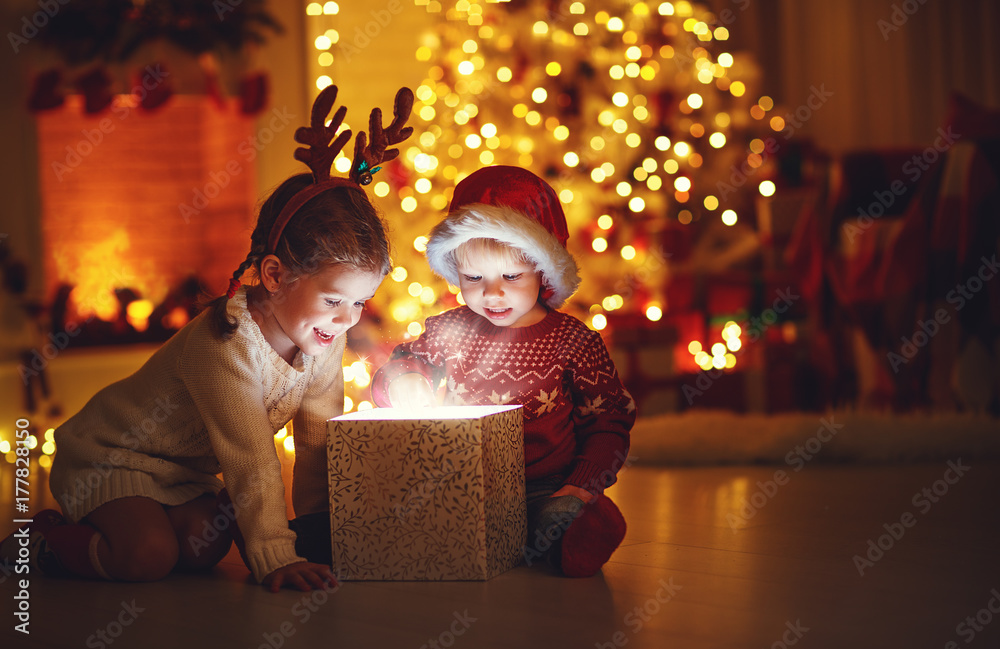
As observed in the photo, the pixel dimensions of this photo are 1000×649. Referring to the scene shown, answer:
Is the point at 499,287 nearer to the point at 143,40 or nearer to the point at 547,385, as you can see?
the point at 547,385

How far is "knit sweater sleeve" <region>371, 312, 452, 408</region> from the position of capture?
63.7 inches

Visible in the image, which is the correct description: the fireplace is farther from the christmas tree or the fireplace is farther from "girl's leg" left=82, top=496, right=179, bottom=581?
"girl's leg" left=82, top=496, right=179, bottom=581

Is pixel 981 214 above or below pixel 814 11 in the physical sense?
below

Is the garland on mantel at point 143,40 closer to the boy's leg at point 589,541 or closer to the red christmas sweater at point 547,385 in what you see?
the red christmas sweater at point 547,385

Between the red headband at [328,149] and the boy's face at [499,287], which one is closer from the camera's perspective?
the red headband at [328,149]

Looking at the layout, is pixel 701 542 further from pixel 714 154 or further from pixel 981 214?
pixel 714 154

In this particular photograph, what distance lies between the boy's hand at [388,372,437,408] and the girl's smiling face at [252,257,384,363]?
15cm

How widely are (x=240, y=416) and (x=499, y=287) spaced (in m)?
0.42

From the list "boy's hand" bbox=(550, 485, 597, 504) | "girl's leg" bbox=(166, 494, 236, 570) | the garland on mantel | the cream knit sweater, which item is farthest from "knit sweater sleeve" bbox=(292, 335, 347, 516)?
the garland on mantel

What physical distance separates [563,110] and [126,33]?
145cm

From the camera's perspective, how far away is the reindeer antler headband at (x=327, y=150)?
4.76 ft

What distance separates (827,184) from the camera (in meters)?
3.31

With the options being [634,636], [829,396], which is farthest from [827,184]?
[634,636]

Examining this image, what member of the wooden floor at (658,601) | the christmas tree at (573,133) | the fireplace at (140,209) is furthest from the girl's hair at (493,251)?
the fireplace at (140,209)
